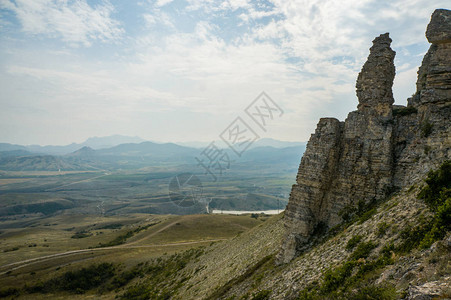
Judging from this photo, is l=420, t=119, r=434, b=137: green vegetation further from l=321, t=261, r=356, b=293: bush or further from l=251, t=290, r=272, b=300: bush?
l=251, t=290, r=272, b=300: bush

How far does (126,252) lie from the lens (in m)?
58.5

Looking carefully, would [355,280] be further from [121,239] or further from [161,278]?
[121,239]

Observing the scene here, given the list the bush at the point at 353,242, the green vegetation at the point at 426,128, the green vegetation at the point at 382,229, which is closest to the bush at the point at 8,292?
the bush at the point at 353,242

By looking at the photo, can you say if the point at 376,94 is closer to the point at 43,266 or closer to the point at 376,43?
the point at 376,43

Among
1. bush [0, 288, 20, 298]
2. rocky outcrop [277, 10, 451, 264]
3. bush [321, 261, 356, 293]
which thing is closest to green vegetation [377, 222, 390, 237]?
bush [321, 261, 356, 293]

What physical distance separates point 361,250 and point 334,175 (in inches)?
369

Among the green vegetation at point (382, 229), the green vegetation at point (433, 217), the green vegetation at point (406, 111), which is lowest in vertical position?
the green vegetation at point (382, 229)

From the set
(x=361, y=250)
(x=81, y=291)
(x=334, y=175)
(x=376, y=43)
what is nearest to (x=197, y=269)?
(x=81, y=291)

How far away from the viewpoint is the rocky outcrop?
16953 mm

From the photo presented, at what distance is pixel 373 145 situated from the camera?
19531mm

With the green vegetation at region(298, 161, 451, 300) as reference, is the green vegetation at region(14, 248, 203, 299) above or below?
below

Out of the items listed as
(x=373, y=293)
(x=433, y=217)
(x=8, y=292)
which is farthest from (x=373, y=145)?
(x=8, y=292)

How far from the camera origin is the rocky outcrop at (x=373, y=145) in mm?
16953

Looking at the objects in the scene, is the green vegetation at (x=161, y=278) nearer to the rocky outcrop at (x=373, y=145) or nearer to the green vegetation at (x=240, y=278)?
the green vegetation at (x=240, y=278)
